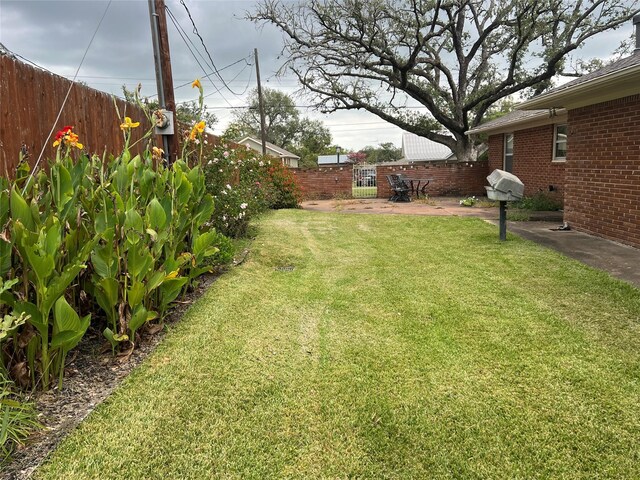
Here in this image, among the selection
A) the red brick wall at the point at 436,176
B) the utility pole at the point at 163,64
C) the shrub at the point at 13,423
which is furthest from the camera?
the red brick wall at the point at 436,176

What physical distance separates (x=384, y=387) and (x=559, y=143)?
11851 millimetres

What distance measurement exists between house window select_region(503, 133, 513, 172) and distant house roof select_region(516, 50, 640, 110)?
774 centimetres

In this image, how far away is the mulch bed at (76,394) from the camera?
1.95 m

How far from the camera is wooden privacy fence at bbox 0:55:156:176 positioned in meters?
2.93

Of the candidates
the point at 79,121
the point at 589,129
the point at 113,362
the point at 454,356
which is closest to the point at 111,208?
the point at 113,362

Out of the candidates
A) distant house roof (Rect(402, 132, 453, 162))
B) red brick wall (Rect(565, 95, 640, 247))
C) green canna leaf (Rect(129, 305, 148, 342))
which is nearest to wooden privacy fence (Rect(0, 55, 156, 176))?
green canna leaf (Rect(129, 305, 148, 342))

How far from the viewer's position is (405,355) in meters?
3.09

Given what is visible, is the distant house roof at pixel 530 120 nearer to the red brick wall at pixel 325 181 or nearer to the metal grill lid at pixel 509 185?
the metal grill lid at pixel 509 185

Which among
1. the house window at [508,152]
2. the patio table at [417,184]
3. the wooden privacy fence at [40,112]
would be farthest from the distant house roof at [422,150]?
the wooden privacy fence at [40,112]

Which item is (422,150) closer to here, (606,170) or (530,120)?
(530,120)

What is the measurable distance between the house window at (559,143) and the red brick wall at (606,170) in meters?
4.31

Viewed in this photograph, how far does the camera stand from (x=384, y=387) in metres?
2.67

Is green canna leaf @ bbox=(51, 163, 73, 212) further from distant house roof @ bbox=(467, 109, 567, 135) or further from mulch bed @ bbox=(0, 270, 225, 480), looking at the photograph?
distant house roof @ bbox=(467, 109, 567, 135)

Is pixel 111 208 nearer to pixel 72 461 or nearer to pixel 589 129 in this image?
pixel 72 461
